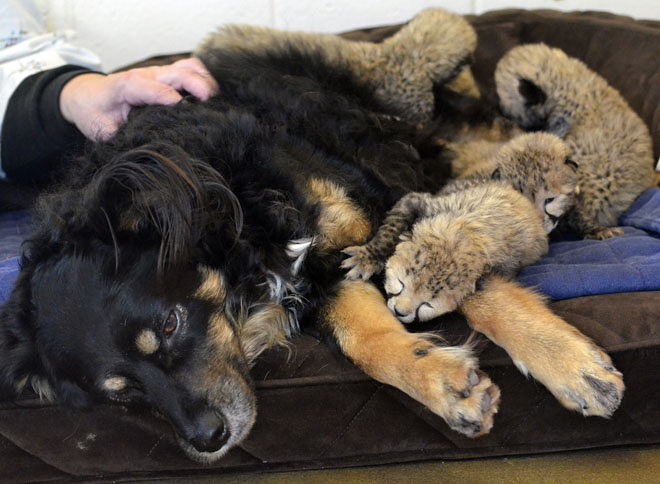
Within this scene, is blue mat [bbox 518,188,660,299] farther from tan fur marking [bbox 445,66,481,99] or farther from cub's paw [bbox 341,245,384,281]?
tan fur marking [bbox 445,66,481,99]

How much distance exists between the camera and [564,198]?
198cm

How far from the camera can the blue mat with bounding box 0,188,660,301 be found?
176cm

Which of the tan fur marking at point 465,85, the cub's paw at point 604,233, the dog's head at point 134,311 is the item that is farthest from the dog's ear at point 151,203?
the tan fur marking at point 465,85

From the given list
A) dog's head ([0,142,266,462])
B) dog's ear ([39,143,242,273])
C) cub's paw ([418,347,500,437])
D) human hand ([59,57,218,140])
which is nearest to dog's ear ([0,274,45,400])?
dog's head ([0,142,266,462])

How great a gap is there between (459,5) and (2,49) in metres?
2.55

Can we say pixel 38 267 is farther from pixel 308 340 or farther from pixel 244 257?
pixel 308 340

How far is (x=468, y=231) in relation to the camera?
5.69 ft

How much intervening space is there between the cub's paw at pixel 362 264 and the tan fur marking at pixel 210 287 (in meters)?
0.37

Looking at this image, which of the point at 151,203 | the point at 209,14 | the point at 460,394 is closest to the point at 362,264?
the point at 460,394

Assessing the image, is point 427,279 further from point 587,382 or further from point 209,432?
point 209,432

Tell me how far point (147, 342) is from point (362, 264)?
0.65 meters

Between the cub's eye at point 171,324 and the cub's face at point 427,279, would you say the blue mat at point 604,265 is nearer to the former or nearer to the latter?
the cub's face at point 427,279

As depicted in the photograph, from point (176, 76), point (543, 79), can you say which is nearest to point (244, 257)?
point (176, 76)

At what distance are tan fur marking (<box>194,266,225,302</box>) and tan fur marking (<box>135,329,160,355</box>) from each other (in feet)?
0.53
